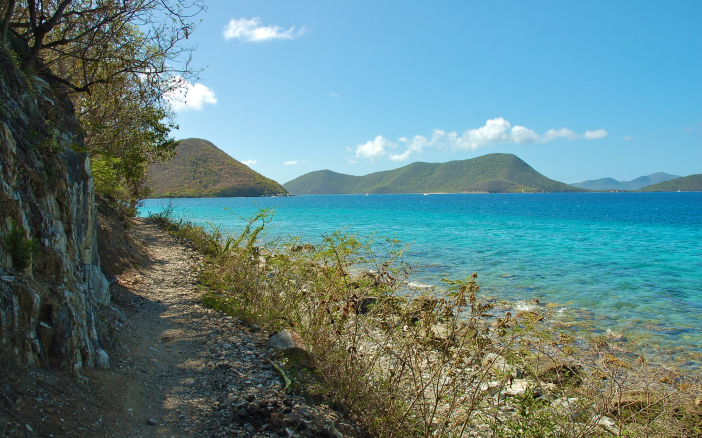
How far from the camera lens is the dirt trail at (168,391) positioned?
11.2 feet

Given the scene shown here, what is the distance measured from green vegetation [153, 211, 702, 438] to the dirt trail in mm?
504

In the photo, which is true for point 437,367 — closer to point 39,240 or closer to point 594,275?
point 39,240

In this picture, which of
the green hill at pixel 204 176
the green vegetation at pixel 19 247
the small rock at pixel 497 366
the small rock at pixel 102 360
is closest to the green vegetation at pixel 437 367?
the small rock at pixel 497 366

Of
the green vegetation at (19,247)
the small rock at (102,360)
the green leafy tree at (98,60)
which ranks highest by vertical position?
the green leafy tree at (98,60)

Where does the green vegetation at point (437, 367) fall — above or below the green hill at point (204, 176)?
below

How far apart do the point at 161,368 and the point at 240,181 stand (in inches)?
5423

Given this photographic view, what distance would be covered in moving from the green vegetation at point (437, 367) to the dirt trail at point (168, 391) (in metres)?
0.50

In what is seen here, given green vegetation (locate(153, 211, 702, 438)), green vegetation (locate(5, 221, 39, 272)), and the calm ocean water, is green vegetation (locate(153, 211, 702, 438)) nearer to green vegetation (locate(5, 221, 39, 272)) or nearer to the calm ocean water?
the calm ocean water

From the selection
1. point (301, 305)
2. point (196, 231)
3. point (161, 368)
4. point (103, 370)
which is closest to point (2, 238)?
point (103, 370)

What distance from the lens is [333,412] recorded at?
475 cm

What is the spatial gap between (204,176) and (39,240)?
432ft

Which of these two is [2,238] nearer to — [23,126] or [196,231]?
[23,126]

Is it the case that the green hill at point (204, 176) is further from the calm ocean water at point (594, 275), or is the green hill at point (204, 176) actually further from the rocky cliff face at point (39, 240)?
the rocky cliff face at point (39, 240)

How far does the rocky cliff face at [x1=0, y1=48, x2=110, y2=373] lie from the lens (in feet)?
12.0
